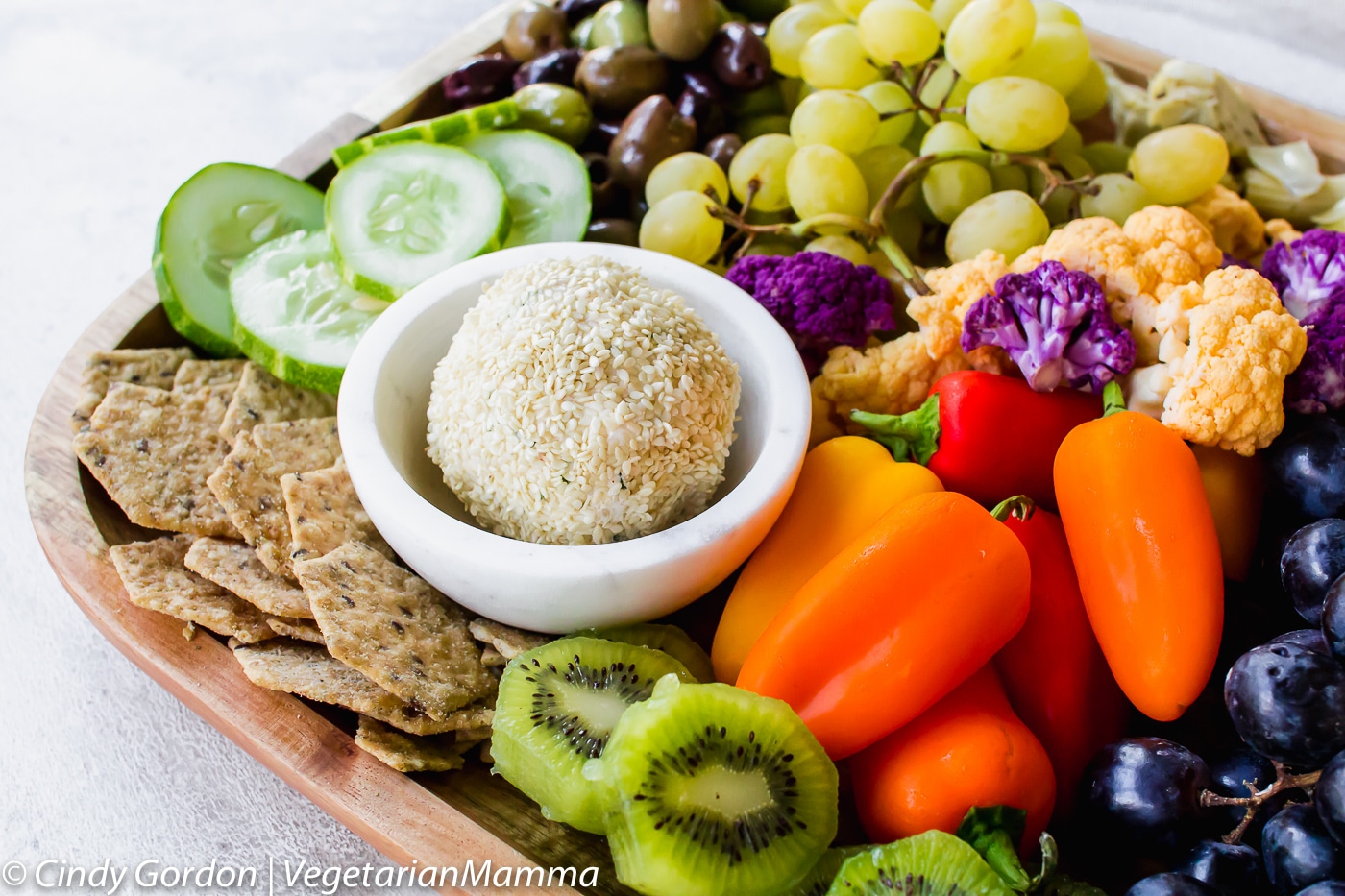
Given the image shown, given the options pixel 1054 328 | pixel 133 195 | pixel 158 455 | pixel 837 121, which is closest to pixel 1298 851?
pixel 1054 328

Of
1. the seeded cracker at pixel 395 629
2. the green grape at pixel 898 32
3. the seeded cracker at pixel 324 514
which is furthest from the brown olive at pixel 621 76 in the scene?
the seeded cracker at pixel 395 629

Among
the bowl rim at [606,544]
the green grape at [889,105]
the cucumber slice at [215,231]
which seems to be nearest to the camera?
the bowl rim at [606,544]

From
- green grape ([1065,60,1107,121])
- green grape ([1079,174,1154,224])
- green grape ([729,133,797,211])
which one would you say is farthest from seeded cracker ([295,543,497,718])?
green grape ([1065,60,1107,121])

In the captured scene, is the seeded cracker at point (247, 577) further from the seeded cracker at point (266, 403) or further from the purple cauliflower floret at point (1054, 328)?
the purple cauliflower floret at point (1054, 328)

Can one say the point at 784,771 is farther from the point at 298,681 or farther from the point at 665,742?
the point at 298,681

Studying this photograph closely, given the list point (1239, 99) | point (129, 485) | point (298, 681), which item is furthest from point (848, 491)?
point (1239, 99)

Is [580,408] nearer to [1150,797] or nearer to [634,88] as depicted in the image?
[1150,797]

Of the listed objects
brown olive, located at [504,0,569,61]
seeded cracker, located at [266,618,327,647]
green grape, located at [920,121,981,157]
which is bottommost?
seeded cracker, located at [266,618,327,647]

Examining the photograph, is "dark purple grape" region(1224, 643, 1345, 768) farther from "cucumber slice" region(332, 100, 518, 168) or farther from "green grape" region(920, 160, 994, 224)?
"cucumber slice" region(332, 100, 518, 168)
